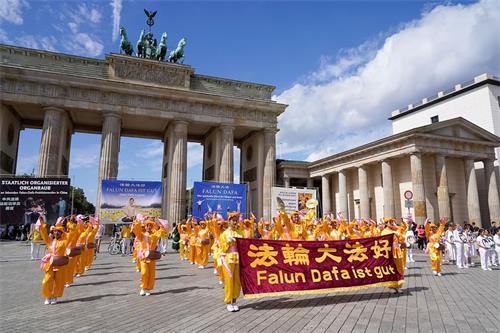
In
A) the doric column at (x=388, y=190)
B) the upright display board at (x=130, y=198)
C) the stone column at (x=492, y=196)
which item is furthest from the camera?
the stone column at (x=492, y=196)

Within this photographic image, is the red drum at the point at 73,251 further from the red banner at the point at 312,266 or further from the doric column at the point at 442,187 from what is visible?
the doric column at the point at 442,187

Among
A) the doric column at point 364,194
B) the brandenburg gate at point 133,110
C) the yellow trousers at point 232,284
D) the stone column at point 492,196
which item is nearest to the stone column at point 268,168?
the brandenburg gate at point 133,110

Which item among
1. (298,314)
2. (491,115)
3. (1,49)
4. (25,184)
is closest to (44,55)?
(1,49)

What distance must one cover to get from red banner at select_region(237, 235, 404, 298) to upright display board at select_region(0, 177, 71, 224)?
18155 millimetres

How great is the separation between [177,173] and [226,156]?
19.0ft

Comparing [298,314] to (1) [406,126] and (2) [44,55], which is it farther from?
(1) [406,126]

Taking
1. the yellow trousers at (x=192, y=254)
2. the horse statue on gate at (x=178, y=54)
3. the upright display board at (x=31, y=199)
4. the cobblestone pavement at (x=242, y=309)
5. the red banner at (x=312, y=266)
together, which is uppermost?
the horse statue on gate at (x=178, y=54)

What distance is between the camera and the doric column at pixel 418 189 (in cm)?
2973

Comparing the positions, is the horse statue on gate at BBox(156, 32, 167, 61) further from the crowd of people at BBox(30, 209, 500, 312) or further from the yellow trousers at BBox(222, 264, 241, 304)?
the yellow trousers at BBox(222, 264, 241, 304)

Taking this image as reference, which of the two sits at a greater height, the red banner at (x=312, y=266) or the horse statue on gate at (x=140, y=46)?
the horse statue on gate at (x=140, y=46)

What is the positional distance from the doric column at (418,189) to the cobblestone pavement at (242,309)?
66.5ft

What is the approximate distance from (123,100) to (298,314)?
30.8 meters

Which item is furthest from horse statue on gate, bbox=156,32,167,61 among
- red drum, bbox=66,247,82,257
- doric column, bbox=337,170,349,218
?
red drum, bbox=66,247,82,257

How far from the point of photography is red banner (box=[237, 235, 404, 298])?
7484 millimetres
